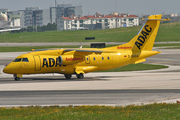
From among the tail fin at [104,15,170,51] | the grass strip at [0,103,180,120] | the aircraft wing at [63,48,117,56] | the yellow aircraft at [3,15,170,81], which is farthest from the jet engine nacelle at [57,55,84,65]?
the grass strip at [0,103,180,120]

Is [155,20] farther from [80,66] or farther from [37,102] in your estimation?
[37,102]

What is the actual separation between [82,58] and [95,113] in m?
19.5

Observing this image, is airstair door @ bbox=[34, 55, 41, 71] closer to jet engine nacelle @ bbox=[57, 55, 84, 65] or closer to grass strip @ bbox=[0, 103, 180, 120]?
jet engine nacelle @ bbox=[57, 55, 84, 65]

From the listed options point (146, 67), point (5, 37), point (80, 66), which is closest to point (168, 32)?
point (5, 37)

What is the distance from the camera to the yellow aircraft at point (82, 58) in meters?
34.4

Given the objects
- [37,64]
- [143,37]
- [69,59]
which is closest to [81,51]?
[69,59]

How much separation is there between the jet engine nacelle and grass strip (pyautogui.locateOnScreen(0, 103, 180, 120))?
16.0 m

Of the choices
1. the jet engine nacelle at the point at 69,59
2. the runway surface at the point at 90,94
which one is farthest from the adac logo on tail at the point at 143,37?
the runway surface at the point at 90,94

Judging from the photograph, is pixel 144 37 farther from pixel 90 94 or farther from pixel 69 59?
pixel 90 94

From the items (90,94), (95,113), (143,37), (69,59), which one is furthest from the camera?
(143,37)

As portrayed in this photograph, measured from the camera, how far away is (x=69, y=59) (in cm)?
3566

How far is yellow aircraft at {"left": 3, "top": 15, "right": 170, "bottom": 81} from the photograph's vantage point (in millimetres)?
34438

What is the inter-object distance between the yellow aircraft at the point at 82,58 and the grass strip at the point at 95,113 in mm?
15681

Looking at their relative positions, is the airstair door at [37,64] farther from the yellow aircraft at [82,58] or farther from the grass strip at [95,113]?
the grass strip at [95,113]
